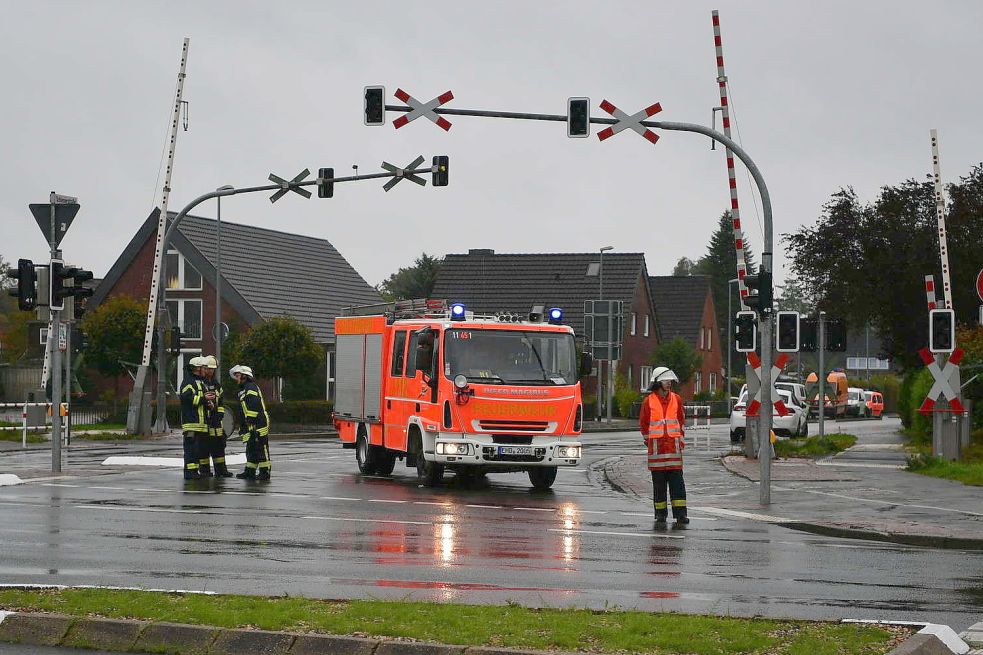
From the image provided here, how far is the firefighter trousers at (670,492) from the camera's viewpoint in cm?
1733

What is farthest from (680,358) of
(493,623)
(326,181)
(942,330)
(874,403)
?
(493,623)

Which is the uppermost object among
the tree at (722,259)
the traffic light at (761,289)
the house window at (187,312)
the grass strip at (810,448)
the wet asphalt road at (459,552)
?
the tree at (722,259)

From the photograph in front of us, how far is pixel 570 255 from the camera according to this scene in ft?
268

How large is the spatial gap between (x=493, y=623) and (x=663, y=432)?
885 centimetres

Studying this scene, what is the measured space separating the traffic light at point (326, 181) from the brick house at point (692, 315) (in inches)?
2452

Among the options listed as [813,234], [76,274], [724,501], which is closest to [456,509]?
[724,501]

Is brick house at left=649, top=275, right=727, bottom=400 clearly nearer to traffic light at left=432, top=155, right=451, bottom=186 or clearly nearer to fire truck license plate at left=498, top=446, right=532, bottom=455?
traffic light at left=432, top=155, right=451, bottom=186

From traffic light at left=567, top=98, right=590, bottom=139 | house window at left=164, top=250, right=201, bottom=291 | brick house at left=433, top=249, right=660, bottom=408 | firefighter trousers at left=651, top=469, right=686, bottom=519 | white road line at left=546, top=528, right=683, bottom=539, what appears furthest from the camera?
brick house at left=433, top=249, right=660, bottom=408

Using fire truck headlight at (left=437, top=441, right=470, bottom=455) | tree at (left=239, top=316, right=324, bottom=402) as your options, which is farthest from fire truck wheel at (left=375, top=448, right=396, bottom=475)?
tree at (left=239, top=316, right=324, bottom=402)

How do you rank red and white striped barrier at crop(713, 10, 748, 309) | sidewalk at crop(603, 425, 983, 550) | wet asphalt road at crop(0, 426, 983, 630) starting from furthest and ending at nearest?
red and white striped barrier at crop(713, 10, 748, 309), sidewalk at crop(603, 425, 983, 550), wet asphalt road at crop(0, 426, 983, 630)

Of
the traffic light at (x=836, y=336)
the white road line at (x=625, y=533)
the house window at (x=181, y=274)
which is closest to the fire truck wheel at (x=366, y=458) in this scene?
the white road line at (x=625, y=533)

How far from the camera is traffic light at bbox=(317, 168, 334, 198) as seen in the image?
31500mm

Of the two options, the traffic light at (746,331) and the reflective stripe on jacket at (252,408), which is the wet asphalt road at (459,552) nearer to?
the reflective stripe on jacket at (252,408)

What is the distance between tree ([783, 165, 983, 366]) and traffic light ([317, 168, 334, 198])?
15.4m
